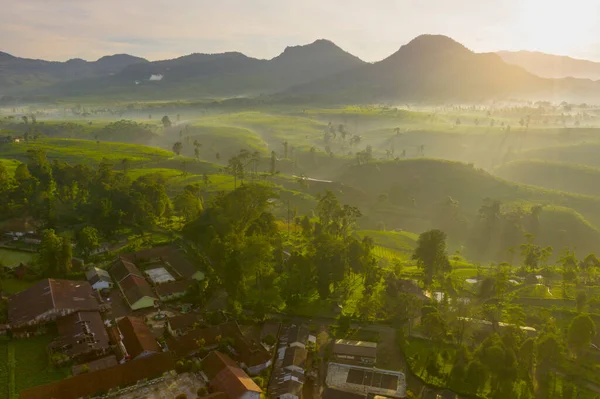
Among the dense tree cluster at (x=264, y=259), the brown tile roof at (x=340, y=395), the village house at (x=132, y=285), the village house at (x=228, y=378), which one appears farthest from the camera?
the dense tree cluster at (x=264, y=259)

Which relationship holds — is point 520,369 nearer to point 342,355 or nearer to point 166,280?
point 342,355

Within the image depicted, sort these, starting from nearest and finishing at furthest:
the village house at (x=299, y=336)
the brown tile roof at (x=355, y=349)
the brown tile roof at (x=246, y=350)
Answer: the brown tile roof at (x=246, y=350), the brown tile roof at (x=355, y=349), the village house at (x=299, y=336)

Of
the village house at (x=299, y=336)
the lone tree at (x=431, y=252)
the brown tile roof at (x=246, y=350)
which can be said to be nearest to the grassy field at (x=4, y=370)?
the brown tile roof at (x=246, y=350)

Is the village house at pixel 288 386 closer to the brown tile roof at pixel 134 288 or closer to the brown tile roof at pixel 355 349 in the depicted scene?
the brown tile roof at pixel 355 349

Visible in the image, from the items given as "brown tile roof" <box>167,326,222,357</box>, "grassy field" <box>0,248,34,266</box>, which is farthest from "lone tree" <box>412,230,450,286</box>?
"grassy field" <box>0,248,34,266</box>

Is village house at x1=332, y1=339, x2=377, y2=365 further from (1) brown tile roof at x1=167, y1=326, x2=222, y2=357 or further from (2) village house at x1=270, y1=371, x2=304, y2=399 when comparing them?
(1) brown tile roof at x1=167, y1=326, x2=222, y2=357
